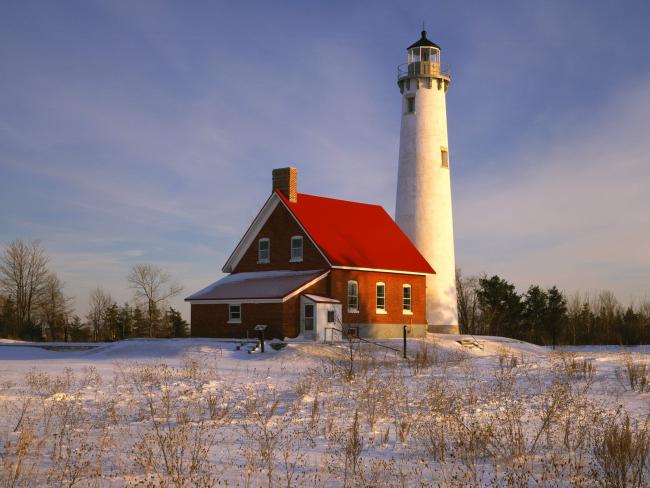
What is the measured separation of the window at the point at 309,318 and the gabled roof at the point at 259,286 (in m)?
1.01

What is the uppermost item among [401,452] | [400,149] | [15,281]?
[400,149]

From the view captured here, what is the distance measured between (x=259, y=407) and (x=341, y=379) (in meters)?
4.65

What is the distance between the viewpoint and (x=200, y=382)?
1656 centimetres

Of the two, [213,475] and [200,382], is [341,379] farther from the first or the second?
[213,475]

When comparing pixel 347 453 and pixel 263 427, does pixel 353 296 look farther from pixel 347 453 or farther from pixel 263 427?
pixel 347 453

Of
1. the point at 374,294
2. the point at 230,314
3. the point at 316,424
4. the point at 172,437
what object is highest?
the point at 374,294

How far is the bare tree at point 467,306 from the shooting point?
53.8 m

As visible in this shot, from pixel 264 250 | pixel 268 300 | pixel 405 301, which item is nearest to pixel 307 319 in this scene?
pixel 268 300

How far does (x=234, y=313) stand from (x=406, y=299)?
9121mm

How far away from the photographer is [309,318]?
31.8 m

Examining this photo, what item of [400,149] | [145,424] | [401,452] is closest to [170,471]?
[401,452]

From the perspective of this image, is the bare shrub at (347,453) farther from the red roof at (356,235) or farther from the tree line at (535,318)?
the tree line at (535,318)

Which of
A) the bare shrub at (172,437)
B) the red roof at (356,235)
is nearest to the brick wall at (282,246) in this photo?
the red roof at (356,235)

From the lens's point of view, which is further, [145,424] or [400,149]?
[400,149]
